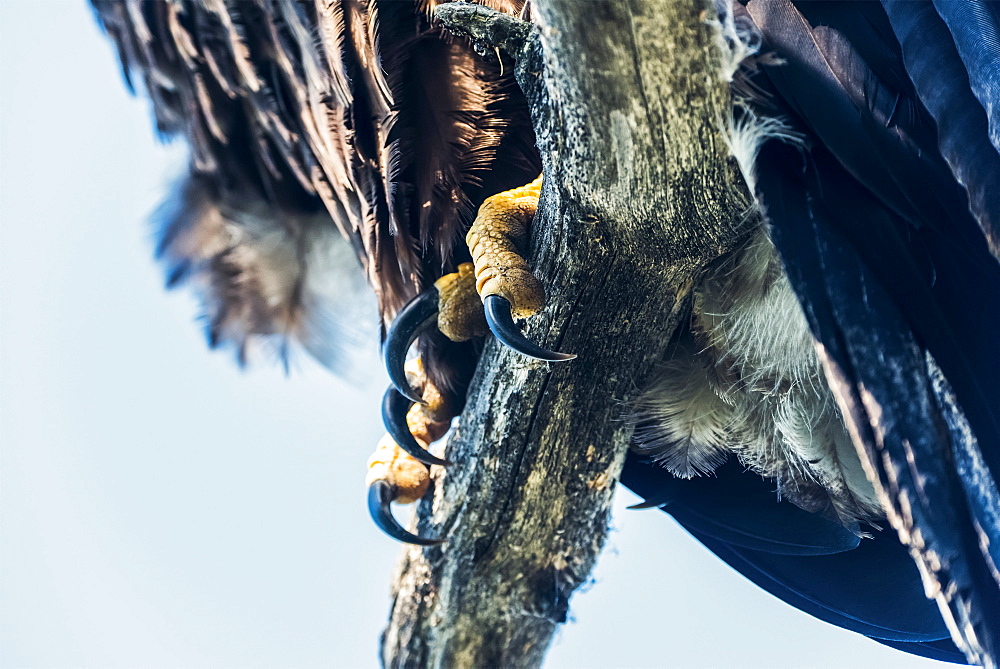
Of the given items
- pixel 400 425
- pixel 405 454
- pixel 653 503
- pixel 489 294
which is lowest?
pixel 653 503

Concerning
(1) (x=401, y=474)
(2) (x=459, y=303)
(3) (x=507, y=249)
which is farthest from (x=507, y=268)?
(1) (x=401, y=474)

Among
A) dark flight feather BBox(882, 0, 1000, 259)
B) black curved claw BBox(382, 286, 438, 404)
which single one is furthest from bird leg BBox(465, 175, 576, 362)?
dark flight feather BBox(882, 0, 1000, 259)

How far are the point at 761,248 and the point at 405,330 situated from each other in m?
0.49

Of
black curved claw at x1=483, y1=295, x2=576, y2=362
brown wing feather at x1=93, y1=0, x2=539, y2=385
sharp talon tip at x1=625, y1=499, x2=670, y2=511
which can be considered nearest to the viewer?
black curved claw at x1=483, y1=295, x2=576, y2=362

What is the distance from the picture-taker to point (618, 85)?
0.83 m

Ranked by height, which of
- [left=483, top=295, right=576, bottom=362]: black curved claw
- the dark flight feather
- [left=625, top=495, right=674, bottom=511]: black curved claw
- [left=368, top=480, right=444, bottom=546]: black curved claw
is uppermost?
the dark flight feather

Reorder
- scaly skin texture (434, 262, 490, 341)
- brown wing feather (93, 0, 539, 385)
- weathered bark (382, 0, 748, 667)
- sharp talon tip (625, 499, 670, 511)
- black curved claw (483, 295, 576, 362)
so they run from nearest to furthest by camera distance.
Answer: weathered bark (382, 0, 748, 667) → black curved claw (483, 295, 576, 362) → brown wing feather (93, 0, 539, 385) → scaly skin texture (434, 262, 490, 341) → sharp talon tip (625, 499, 670, 511)

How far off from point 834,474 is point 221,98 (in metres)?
1.10

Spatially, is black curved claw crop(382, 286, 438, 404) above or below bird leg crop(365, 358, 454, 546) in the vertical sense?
above

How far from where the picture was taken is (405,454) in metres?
1.38

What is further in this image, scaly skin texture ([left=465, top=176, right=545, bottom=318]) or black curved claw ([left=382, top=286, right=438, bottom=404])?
black curved claw ([left=382, top=286, right=438, bottom=404])

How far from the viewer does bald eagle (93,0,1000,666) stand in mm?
883

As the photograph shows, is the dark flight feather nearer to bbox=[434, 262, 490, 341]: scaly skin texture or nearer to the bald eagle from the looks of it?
the bald eagle

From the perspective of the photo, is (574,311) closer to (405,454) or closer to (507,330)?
(507,330)
